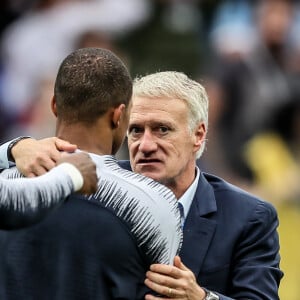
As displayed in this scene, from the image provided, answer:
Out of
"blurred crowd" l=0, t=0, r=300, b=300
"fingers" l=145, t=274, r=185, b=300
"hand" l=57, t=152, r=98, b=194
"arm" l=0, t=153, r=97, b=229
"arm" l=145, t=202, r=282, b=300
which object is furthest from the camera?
"blurred crowd" l=0, t=0, r=300, b=300

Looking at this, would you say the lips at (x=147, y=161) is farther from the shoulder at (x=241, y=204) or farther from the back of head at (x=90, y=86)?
the back of head at (x=90, y=86)

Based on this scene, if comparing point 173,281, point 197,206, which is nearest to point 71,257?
point 173,281

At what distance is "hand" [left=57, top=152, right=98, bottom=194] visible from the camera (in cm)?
405

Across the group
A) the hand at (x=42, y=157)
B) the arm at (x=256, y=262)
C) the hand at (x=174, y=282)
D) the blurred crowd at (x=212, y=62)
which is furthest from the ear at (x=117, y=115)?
the blurred crowd at (x=212, y=62)

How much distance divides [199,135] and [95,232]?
148cm

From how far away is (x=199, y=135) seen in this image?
548cm

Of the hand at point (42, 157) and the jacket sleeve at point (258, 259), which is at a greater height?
the hand at point (42, 157)

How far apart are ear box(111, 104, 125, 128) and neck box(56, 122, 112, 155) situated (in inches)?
A: 1.7

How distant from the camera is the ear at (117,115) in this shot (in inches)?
168

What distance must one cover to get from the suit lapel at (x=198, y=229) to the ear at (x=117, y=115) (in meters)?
0.84

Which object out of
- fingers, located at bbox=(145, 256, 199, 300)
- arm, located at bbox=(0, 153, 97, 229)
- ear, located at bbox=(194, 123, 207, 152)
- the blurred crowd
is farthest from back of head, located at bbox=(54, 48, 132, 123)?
the blurred crowd

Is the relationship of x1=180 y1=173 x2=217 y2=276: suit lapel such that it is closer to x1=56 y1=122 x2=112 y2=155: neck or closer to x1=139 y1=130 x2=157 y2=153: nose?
x1=139 y1=130 x2=157 y2=153: nose

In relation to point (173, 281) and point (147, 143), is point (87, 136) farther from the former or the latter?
point (147, 143)

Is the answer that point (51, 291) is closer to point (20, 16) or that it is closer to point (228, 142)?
point (228, 142)
